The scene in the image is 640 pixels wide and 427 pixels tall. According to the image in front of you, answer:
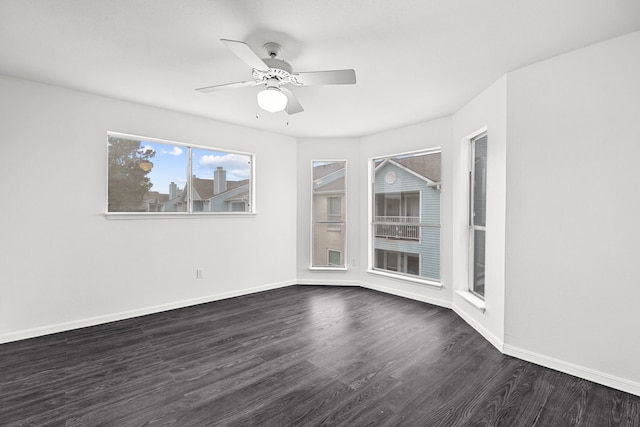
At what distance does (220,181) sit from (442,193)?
3.15 meters

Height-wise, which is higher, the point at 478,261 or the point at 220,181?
the point at 220,181

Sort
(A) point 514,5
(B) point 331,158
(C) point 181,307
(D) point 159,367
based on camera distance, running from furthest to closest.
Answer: (B) point 331,158
(C) point 181,307
(D) point 159,367
(A) point 514,5

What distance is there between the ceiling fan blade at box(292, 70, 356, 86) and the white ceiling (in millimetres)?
245

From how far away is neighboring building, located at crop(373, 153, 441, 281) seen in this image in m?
4.39

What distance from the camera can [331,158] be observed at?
17.2 ft

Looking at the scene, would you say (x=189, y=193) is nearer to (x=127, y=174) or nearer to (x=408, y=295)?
(x=127, y=174)

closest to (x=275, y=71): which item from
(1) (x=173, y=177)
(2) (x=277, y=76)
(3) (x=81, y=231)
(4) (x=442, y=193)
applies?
(2) (x=277, y=76)

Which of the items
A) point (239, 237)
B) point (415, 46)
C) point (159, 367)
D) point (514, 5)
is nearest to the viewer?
point (514, 5)

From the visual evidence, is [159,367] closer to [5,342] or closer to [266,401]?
[266,401]

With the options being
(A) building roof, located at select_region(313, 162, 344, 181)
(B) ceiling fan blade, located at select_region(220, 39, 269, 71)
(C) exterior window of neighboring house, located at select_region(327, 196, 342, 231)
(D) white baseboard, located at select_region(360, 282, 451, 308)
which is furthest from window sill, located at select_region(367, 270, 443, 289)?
(B) ceiling fan blade, located at select_region(220, 39, 269, 71)

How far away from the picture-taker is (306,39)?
87.1 inches

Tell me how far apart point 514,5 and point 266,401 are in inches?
117

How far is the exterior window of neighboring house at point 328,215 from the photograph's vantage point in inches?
209

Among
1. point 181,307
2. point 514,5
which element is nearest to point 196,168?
point 181,307
